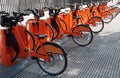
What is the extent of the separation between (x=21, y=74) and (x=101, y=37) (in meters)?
4.07

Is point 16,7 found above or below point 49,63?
above

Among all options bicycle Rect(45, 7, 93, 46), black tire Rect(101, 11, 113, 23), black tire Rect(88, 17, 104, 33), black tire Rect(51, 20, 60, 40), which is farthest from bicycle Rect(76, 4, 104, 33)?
black tire Rect(101, 11, 113, 23)

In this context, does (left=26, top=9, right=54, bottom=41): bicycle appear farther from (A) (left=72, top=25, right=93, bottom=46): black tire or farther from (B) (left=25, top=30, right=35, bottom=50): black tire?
(A) (left=72, top=25, right=93, bottom=46): black tire

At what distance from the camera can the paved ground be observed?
452 centimetres

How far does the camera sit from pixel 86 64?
5160mm

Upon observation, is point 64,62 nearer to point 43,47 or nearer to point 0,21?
point 43,47

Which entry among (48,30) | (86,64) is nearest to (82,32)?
(48,30)

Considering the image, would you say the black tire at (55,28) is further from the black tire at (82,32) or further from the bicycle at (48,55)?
the bicycle at (48,55)

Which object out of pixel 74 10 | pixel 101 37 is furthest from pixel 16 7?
pixel 101 37

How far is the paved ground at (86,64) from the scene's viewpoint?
4.52 m

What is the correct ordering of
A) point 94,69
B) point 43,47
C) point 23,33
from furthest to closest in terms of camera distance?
point 23,33 → point 94,69 → point 43,47

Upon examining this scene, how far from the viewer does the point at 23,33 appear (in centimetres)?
527

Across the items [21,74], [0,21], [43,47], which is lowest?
[21,74]

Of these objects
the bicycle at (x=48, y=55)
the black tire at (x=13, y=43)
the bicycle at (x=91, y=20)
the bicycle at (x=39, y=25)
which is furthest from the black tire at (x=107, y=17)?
the black tire at (x=13, y=43)
